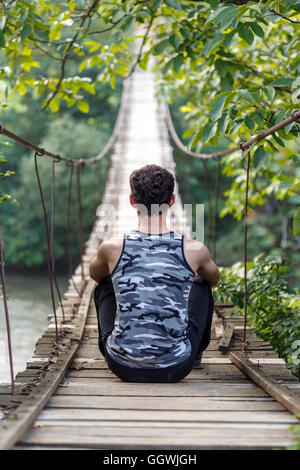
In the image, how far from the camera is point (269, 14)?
1.76 metres

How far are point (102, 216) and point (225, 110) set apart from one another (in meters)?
3.59

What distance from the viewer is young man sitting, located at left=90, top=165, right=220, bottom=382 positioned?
4.79ft

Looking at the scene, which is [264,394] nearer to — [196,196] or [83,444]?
[83,444]

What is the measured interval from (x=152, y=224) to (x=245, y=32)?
2.19 ft

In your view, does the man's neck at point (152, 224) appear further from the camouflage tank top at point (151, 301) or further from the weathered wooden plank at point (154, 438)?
the weathered wooden plank at point (154, 438)

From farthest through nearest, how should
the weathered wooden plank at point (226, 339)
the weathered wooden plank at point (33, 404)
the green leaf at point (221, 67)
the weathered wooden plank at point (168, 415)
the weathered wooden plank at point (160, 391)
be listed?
the green leaf at point (221, 67), the weathered wooden plank at point (226, 339), the weathered wooden plank at point (160, 391), the weathered wooden plank at point (168, 415), the weathered wooden plank at point (33, 404)

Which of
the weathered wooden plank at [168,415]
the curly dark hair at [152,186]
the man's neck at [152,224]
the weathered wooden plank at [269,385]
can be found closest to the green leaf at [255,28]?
the curly dark hair at [152,186]

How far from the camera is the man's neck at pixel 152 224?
1.50 m

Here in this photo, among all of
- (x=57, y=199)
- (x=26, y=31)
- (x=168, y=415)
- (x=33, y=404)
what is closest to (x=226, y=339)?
(x=168, y=415)

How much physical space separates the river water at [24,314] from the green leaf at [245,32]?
2.44 metres

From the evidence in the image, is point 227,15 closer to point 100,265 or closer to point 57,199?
point 100,265

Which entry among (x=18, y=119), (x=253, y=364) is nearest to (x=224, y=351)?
(x=253, y=364)

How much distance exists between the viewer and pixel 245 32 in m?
1.69

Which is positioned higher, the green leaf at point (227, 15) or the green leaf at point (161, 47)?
the green leaf at point (161, 47)
